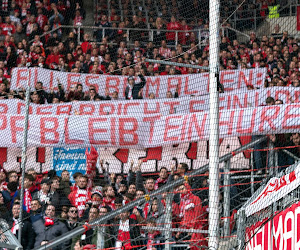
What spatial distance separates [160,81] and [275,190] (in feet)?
24.1

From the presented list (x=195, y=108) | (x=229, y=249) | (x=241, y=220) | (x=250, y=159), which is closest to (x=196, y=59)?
(x=195, y=108)

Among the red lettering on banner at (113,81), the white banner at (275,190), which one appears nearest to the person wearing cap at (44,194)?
the red lettering on banner at (113,81)

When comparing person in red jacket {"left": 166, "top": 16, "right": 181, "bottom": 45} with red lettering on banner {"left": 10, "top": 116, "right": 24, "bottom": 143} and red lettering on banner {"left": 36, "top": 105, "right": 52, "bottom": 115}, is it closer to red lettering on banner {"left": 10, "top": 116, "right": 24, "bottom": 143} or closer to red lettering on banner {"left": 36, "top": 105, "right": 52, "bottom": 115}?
red lettering on banner {"left": 36, "top": 105, "right": 52, "bottom": 115}

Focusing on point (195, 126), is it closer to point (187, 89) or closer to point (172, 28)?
point (172, 28)

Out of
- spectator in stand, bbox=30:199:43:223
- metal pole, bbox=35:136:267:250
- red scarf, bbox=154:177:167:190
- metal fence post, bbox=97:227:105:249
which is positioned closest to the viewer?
metal pole, bbox=35:136:267:250

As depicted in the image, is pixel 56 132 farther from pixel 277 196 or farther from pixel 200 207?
pixel 277 196

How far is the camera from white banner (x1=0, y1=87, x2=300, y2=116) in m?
11.1

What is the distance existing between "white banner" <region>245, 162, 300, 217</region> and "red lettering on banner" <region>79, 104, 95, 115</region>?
224 inches

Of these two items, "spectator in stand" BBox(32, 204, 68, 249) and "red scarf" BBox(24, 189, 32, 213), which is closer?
"spectator in stand" BBox(32, 204, 68, 249)

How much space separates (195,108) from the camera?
11406 mm

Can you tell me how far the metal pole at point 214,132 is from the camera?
6512 mm

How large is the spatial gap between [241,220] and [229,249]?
4.29ft

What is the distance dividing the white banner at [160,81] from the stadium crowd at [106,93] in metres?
0.19

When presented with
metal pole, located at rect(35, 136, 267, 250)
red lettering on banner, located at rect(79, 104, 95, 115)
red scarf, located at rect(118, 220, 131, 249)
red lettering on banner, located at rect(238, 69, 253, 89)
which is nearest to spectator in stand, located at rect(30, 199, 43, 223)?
metal pole, located at rect(35, 136, 267, 250)
